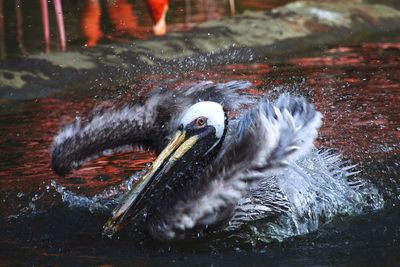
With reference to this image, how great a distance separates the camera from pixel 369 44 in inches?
555

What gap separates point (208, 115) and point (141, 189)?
0.65 metres

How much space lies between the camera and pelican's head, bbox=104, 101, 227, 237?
6.48 metres

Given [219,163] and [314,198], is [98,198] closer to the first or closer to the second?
[219,163]

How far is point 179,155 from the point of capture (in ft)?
21.5

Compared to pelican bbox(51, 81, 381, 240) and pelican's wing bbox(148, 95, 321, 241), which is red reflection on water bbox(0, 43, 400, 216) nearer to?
pelican bbox(51, 81, 381, 240)

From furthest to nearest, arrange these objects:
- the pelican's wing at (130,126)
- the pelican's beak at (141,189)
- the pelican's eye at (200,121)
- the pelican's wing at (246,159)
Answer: the pelican's wing at (130,126), the pelican's eye at (200,121), the pelican's beak at (141,189), the pelican's wing at (246,159)

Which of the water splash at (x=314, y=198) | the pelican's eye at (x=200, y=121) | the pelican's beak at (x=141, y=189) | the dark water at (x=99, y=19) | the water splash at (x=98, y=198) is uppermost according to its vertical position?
the pelican's eye at (x=200, y=121)

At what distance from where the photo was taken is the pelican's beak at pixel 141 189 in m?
6.47

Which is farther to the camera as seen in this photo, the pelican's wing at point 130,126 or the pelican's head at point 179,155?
the pelican's wing at point 130,126

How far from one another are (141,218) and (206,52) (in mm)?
7053

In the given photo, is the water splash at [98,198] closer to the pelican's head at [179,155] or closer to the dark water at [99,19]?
the pelican's head at [179,155]

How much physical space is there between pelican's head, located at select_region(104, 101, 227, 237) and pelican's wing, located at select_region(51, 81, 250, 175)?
0.57m

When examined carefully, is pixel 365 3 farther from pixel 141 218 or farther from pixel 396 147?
pixel 141 218

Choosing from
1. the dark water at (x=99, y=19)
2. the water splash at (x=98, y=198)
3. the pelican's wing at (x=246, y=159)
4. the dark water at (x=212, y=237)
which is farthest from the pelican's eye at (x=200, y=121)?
the dark water at (x=99, y=19)
